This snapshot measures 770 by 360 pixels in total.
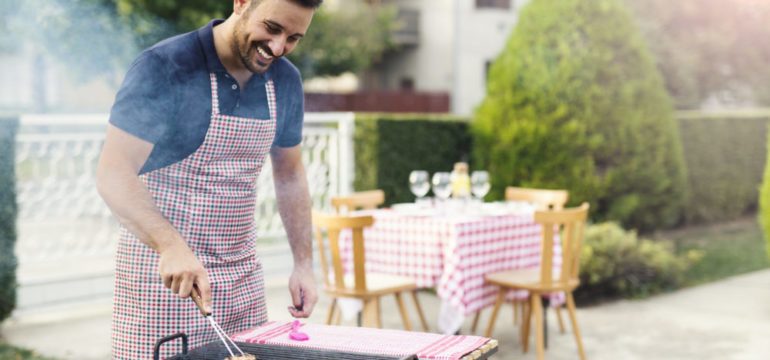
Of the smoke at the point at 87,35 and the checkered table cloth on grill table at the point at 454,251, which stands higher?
the smoke at the point at 87,35

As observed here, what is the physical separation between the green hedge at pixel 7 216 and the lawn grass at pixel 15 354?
1.33ft

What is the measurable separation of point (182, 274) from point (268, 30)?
546 millimetres

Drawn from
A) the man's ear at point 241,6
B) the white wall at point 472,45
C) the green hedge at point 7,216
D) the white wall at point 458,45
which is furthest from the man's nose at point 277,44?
the white wall at point 472,45

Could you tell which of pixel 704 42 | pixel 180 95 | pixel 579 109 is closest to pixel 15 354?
A: pixel 180 95

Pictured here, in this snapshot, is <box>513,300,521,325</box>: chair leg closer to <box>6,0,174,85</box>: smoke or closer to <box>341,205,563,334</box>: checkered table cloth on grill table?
<box>341,205,563,334</box>: checkered table cloth on grill table

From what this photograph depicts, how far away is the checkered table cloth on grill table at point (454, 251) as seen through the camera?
5.16 meters

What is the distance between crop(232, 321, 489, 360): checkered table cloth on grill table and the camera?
1.87 metres

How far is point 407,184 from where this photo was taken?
28.8 ft

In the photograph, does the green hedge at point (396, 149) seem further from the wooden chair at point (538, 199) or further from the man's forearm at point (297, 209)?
the man's forearm at point (297, 209)

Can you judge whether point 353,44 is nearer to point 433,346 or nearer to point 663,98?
point 663,98

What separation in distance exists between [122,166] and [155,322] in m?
0.42

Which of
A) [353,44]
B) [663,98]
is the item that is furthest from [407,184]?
[353,44]

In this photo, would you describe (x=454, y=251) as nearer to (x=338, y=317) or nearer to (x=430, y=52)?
(x=338, y=317)

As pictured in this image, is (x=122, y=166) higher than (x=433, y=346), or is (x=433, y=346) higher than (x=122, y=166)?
(x=122, y=166)
